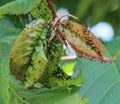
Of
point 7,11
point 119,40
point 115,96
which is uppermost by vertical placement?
point 7,11

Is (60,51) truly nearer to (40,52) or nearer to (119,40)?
(40,52)

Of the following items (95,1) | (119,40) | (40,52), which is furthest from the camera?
(95,1)

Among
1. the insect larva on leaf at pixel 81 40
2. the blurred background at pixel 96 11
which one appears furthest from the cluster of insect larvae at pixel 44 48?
the blurred background at pixel 96 11

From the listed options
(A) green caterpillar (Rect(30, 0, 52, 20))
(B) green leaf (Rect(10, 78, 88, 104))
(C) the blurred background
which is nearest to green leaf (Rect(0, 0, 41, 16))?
(A) green caterpillar (Rect(30, 0, 52, 20))

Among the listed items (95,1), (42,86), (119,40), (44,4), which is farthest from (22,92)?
(95,1)

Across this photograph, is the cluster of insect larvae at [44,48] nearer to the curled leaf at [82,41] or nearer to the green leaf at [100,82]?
the curled leaf at [82,41]

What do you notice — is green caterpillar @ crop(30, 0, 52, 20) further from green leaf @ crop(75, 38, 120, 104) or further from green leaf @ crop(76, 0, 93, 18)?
green leaf @ crop(76, 0, 93, 18)

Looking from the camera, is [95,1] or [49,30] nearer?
[49,30]
